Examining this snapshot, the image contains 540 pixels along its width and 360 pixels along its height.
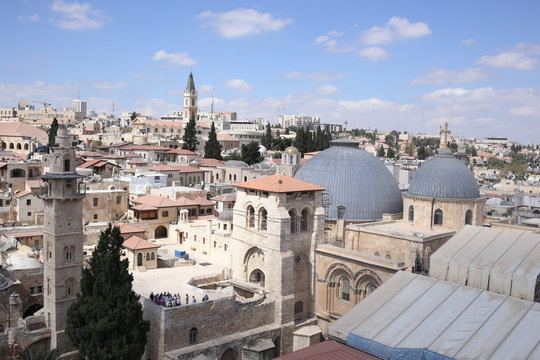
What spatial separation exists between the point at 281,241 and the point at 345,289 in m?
4.02

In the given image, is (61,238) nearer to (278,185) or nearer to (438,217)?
(278,185)

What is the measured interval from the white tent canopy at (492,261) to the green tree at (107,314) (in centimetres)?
1261

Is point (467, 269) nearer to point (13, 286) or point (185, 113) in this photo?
point (13, 286)

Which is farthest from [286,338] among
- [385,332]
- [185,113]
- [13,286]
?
[185,113]

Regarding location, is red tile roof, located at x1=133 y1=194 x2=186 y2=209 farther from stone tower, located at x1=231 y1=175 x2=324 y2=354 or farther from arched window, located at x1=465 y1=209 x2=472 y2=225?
arched window, located at x1=465 y1=209 x2=472 y2=225

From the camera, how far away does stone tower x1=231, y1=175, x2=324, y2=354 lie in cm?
2462

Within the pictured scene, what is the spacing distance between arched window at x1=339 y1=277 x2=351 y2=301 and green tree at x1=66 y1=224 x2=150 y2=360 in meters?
9.61

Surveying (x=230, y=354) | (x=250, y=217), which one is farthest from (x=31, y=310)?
(x=250, y=217)

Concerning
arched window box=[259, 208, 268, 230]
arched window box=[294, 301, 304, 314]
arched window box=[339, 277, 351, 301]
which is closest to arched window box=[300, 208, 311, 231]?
arched window box=[259, 208, 268, 230]

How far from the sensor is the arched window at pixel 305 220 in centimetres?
2630

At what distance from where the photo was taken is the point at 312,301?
86.5 feet

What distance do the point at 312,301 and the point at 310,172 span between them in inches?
320

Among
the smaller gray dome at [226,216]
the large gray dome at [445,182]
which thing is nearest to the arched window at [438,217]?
the large gray dome at [445,182]

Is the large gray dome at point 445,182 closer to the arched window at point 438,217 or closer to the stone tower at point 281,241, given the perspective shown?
the arched window at point 438,217
